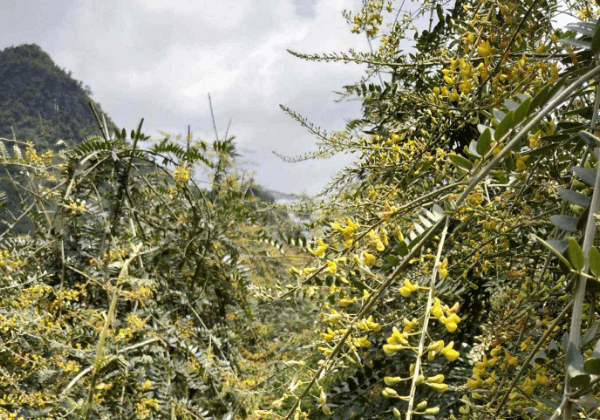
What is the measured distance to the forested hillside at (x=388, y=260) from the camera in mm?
665

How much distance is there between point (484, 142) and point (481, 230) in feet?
2.10

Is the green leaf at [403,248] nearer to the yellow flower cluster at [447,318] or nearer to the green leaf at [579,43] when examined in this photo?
the yellow flower cluster at [447,318]

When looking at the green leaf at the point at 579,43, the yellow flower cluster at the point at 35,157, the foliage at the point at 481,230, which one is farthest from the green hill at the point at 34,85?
the green leaf at the point at 579,43

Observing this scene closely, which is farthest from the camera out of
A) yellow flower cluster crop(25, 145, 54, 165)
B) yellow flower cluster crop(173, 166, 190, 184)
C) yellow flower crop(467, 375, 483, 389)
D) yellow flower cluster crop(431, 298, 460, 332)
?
yellow flower cluster crop(173, 166, 190, 184)

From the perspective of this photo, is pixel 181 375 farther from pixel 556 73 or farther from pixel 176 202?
pixel 556 73

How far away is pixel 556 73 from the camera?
81 cm

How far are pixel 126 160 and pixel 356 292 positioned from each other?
1.60 metres

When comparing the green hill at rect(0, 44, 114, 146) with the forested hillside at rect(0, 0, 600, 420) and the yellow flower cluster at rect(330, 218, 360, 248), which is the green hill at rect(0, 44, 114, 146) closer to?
the forested hillside at rect(0, 0, 600, 420)

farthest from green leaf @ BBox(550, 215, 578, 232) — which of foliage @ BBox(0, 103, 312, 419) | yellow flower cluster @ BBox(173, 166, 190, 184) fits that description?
yellow flower cluster @ BBox(173, 166, 190, 184)

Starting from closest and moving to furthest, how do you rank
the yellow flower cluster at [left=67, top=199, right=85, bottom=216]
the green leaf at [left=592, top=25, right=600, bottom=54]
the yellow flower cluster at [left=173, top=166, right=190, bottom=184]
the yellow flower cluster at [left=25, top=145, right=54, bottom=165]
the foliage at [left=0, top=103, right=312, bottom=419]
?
the green leaf at [left=592, top=25, right=600, bottom=54]
the foliage at [left=0, top=103, right=312, bottom=419]
the yellow flower cluster at [left=67, top=199, right=85, bottom=216]
the yellow flower cluster at [left=25, top=145, right=54, bottom=165]
the yellow flower cluster at [left=173, top=166, right=190, bottom=184]

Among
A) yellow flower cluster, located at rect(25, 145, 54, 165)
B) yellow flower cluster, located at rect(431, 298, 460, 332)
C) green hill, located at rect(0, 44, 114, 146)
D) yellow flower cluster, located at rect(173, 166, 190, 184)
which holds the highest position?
green hill, located at rect(0, 44, 114, 146)

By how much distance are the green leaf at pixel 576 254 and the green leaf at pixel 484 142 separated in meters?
0.18

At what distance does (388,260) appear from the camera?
67 centimetres

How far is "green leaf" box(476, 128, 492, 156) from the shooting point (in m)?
0.59
